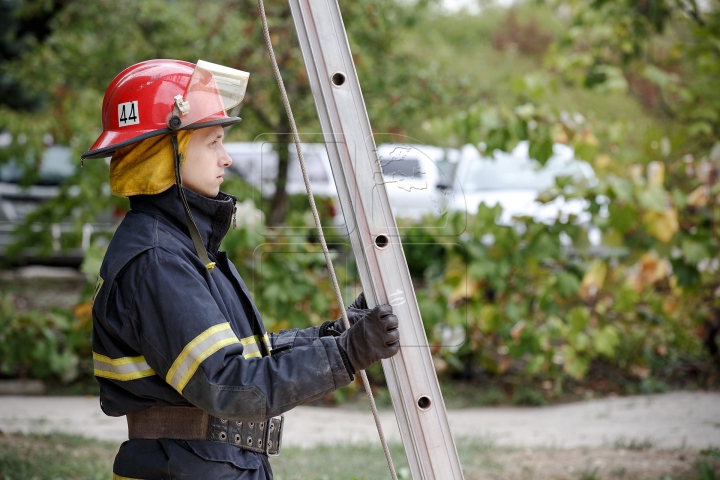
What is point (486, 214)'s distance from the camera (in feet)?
19.2

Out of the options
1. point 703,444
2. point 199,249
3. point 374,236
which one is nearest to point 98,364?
point 199,249

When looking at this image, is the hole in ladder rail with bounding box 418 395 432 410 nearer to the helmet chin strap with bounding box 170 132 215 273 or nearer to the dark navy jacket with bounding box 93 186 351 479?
the dark navy jacket with bounding box 93 186 351 479

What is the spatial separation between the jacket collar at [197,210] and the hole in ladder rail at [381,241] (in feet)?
1.28

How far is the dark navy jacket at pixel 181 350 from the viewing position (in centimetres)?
179

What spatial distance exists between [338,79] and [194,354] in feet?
2.42

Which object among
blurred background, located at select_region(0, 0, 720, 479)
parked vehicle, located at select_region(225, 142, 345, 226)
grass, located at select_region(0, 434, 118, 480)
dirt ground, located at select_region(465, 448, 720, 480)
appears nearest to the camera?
grass, located at select_region(0, 434, 118, 480)

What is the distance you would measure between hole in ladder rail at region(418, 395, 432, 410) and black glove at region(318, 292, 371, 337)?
0.81 ft

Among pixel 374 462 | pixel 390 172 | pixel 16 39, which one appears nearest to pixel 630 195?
pixel 374 462

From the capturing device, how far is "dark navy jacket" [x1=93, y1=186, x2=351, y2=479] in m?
1.79

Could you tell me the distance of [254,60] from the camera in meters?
7.38

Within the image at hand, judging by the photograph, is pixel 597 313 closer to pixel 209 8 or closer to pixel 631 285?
pixel 631 285

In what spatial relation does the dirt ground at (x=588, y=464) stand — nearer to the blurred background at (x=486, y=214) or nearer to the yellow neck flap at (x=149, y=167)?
the blurred background at (x=486, y=214)

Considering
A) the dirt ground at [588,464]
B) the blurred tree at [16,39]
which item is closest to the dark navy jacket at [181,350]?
the dirt ground at [588,464]

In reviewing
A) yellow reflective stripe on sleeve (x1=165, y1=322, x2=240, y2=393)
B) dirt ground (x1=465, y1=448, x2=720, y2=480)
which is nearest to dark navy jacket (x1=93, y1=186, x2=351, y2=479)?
yellow reflective stripe on sleeve (x1=165, y1=322, x2=240, y2=393)
